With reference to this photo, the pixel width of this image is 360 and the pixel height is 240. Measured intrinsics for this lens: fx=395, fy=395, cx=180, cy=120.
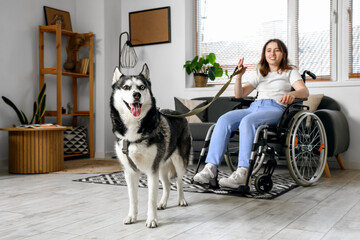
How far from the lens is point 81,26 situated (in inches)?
202

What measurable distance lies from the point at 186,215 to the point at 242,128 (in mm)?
755

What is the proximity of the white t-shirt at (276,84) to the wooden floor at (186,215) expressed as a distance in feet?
2.28

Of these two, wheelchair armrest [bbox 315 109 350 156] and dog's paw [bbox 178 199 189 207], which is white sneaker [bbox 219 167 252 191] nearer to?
dog's paw [bbox 178 199 189 207]

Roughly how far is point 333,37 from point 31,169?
328 centimetres

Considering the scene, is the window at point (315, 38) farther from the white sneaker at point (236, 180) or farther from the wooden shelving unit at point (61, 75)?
the wooden shelving unit at point (61, 75)

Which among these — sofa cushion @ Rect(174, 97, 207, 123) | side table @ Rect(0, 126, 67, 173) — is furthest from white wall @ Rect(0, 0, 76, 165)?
sofa cushion @ Rect(174, 97, 207, 123)

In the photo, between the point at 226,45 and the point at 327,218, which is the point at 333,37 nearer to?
the point at 226,45

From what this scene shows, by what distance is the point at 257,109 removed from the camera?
2773 millimetres

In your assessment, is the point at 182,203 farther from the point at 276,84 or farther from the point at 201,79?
the point at 201,79

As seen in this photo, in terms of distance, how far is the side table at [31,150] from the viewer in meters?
3.63

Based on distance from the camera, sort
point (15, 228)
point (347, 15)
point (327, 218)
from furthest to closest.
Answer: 1. point (347, 15)
2. point (327, 218)
3. point (15, 228)

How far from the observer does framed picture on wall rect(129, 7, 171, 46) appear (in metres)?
4.98

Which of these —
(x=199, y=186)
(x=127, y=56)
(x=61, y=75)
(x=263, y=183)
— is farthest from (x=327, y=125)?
(x=61, y=75)

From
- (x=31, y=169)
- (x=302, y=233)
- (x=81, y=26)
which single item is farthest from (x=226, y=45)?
(x=302, y=233)
